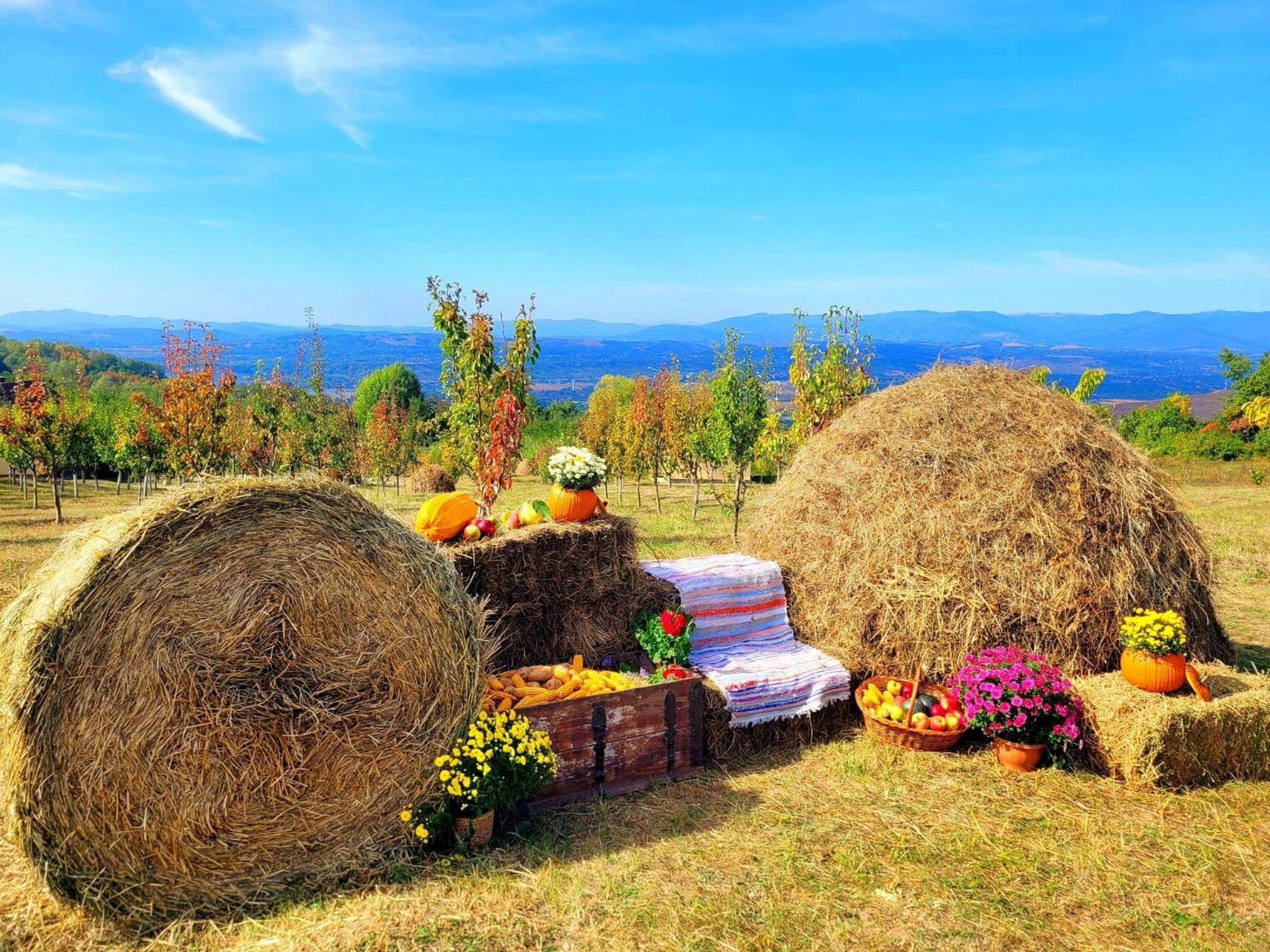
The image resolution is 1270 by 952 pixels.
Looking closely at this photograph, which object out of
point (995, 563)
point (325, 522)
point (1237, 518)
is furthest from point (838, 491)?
point (1237, 518)

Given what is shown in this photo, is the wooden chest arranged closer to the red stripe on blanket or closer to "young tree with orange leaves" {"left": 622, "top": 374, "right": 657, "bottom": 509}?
the red stripe on blanket

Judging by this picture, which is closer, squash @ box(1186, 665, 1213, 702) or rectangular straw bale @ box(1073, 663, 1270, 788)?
rectangular straw bale @ box(1073, 663, 1270, 788)

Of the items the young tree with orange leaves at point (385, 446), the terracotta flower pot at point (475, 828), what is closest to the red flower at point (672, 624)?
the terracotta flower pot at point (475, 828)

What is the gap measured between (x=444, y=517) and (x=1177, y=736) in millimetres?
6787

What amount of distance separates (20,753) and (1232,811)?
28.4ft

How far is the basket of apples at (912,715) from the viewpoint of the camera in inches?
297

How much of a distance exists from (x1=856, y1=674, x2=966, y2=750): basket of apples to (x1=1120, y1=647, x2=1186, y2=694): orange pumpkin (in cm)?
158

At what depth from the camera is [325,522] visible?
17.9 feet

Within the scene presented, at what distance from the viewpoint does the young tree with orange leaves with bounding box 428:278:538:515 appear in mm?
11289

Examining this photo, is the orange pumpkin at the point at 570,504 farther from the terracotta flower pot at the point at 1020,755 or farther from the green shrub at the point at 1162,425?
the green shrub at the point at 1162,425

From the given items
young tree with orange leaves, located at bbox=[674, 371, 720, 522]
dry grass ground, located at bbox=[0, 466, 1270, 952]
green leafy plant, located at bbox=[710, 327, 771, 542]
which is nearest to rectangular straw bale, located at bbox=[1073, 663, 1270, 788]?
dry grass ground, located at bbox=[0, 466, 1270, 952]

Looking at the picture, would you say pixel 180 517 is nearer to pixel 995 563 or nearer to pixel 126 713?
pixel 126 713

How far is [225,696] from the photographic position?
5059 millimetres

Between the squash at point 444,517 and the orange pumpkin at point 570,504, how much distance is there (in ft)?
2.80
